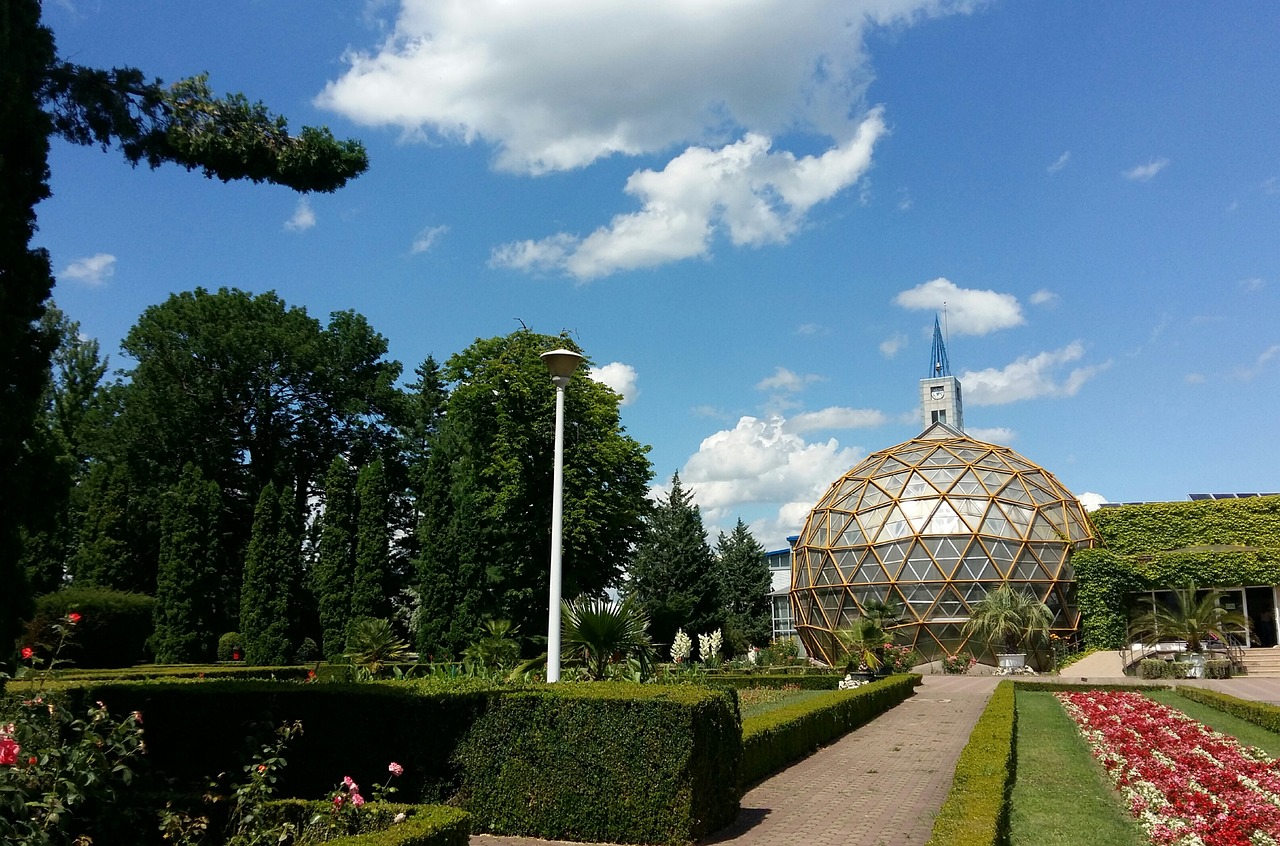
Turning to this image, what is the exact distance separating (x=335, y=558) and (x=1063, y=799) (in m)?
29.4

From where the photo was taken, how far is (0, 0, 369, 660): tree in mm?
7023

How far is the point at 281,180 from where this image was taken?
8867mm

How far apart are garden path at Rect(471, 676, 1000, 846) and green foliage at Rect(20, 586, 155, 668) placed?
56.2ft

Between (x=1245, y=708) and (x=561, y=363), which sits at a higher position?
(x=561, y=363)

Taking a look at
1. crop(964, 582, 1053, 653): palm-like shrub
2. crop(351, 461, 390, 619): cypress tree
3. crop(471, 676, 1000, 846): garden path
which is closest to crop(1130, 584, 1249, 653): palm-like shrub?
Result: crop(964, 582, 1053, 653): palm-like shrub

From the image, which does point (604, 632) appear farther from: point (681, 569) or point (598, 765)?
point (681, 569)

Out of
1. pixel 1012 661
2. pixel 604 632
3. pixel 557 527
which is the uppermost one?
pixel 557 527

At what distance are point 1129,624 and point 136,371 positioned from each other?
40.3 metres

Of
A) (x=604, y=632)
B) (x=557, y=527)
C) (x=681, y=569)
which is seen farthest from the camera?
(x=681, y=569)

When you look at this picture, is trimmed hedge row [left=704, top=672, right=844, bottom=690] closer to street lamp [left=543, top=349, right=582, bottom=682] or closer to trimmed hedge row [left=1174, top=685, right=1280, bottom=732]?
trimmed hedge row [left=1174, top=685, right=1280, bottom=732]

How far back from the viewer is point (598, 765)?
8289 millimetres

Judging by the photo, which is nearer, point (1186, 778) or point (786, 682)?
point (1186, 778)

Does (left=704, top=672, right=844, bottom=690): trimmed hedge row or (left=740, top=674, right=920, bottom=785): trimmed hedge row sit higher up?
(left=740, top=674, right=920, bottom=785): trimmed hedge row

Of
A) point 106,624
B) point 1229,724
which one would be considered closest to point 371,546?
point 106,624
